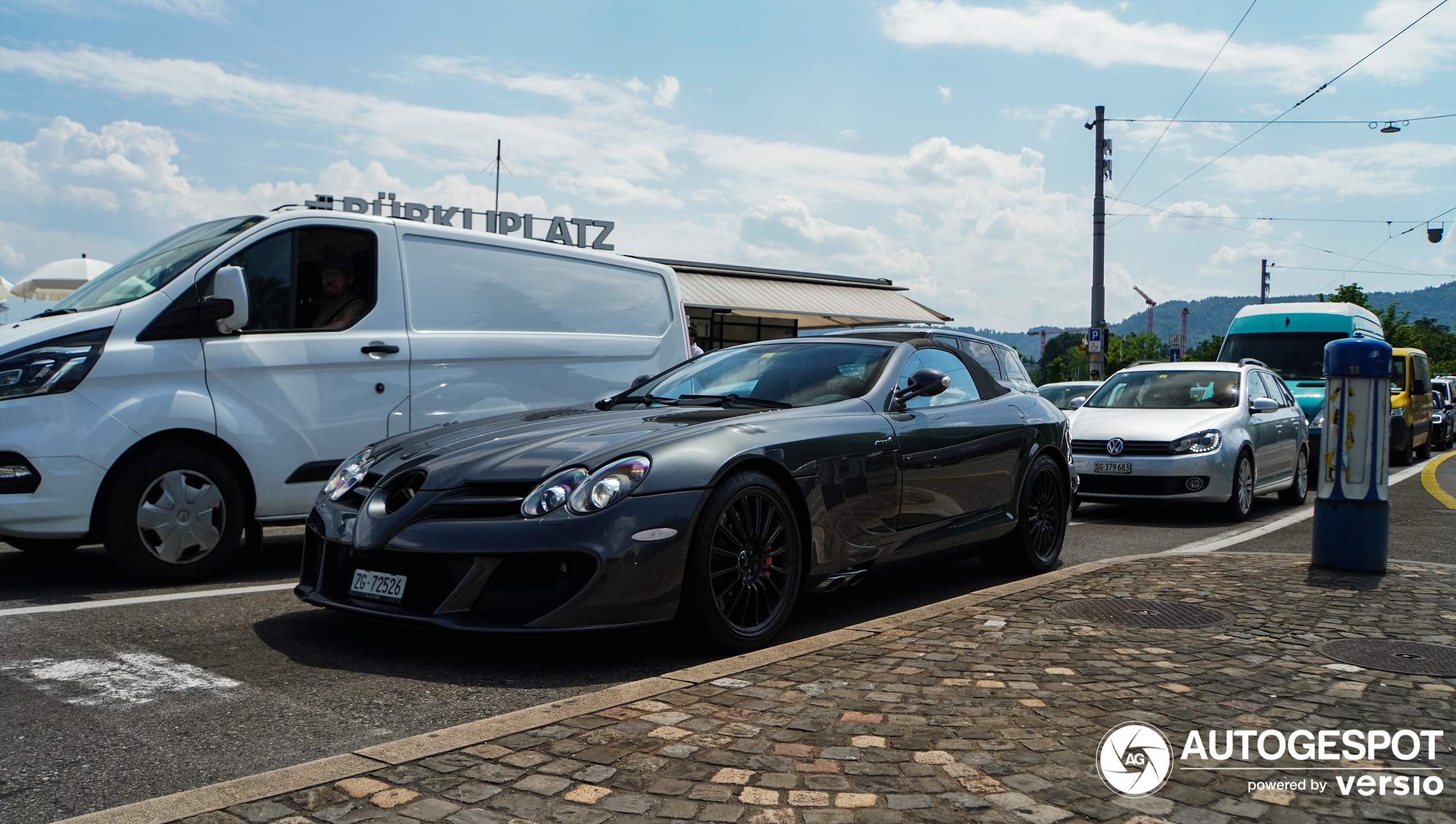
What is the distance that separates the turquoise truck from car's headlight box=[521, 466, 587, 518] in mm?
15994

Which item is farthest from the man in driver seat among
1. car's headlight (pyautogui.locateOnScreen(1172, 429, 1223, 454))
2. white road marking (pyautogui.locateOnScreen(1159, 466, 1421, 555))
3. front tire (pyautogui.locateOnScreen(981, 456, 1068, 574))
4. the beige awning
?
the beige awning

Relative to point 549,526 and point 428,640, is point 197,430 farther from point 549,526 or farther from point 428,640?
point 549,526

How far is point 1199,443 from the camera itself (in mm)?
10133

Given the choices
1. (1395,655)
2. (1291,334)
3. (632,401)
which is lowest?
(1395,655)

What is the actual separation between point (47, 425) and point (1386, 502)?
7.03 metres

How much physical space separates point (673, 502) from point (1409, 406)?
20.3 m

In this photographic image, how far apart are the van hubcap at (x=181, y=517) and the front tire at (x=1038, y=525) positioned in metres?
4.12

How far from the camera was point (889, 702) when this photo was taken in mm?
3561

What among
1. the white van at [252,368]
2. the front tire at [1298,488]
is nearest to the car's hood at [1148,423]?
the front tire at [1298,488]

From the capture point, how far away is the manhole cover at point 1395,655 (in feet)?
13.6

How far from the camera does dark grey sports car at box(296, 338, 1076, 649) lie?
4031 mm

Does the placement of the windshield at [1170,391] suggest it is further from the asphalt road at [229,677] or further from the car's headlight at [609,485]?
the car's headlight at [609,485]

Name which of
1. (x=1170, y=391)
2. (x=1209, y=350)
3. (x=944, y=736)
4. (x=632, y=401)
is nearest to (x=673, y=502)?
(x=944, y=736)

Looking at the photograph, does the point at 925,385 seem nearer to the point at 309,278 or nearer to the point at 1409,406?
the point at 309,278
